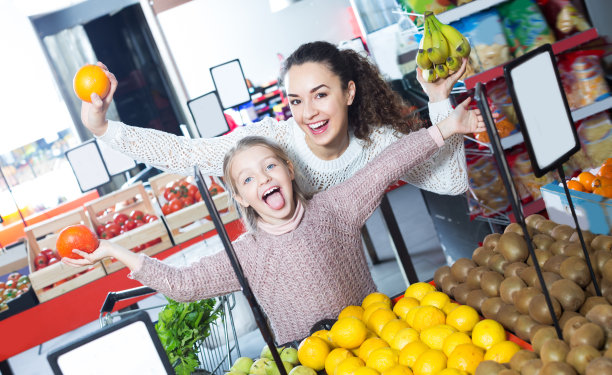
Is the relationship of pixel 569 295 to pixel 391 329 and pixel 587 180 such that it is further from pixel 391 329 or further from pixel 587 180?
pixel 587 180

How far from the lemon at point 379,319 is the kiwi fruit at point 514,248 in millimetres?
359

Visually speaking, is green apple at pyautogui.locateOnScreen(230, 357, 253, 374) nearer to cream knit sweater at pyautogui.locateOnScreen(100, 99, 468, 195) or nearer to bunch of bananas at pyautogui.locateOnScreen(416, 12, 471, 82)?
→ cream knit sweater at pyautogui.locateOnScreen(100, 99, 468, 195)

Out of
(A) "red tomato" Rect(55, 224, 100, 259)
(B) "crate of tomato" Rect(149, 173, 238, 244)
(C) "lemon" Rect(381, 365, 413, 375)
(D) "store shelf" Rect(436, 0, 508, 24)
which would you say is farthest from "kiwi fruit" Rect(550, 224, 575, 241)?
(B) "crate of tomato" Rect(149, 173, 238, 244)

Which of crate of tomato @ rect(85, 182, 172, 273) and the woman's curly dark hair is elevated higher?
the woman's curly dark hair

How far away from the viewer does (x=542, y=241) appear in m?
1.65

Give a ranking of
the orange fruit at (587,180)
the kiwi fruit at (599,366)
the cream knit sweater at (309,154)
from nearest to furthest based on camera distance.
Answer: the kiwi fruit at (599,366), the cream knit sweater at (309,154), the orange fruit at (587,180)

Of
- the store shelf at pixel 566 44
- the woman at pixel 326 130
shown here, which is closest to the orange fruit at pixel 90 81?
the woman at pixel 326 130

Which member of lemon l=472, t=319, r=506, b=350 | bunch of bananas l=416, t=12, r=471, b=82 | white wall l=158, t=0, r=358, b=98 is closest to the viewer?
lemon l=472, t=319, r=506, b=350

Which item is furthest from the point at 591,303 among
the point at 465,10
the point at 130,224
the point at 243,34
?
the point at 243,34

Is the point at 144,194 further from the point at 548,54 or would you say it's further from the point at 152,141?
the point at 548,54

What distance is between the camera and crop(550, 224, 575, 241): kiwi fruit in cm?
162

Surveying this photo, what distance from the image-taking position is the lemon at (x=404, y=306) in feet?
5.18

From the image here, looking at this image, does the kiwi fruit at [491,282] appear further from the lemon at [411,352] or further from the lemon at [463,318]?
the lemon at [411,352]

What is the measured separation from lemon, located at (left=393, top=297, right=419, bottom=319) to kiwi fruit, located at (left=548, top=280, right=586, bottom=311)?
39 centimetres
